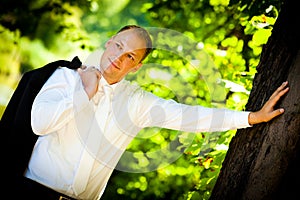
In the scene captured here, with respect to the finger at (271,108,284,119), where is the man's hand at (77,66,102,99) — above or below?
below

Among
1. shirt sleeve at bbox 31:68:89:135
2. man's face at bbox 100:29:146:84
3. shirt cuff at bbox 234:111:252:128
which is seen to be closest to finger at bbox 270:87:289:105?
shirt cuff at bbox 234:111:252:128

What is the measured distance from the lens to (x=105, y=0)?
21.4 feet

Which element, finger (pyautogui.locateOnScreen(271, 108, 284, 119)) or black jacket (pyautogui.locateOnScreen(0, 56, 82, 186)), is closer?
finger (pyautogui.locateOnScreen(271, 108, 284, 119))

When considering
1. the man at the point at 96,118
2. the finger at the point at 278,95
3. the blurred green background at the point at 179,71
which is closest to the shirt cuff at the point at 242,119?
the man at the point at 96,118

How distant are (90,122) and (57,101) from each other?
0.72 ft

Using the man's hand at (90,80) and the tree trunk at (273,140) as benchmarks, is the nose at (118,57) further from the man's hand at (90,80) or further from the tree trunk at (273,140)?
the tree trunk at (273,140)

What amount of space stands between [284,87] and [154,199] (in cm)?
300

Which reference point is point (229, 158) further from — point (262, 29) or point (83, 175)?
point (262, 29)

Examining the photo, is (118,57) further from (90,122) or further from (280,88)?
(280,88)

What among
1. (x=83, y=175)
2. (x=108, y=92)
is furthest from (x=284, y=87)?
(x=83, y=175)

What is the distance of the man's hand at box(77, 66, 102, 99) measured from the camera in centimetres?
205

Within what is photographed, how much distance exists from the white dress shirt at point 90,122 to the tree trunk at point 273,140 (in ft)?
0.40

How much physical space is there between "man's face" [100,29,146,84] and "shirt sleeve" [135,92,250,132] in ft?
0.62

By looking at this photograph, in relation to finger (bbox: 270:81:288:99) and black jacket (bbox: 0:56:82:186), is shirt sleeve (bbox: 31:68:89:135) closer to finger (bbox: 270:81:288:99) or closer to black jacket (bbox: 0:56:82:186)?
black jacket (bbox: 0:56:82:186)
